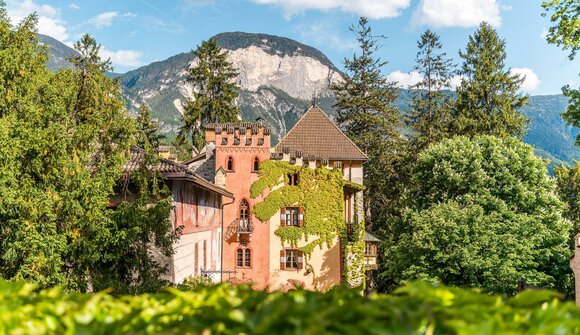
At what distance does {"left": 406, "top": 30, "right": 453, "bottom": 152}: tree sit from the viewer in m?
43.4

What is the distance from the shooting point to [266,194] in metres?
31.8

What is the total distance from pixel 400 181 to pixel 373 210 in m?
3.38

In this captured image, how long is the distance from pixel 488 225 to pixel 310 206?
1067 cm

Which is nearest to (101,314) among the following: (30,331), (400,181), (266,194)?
(30,331)

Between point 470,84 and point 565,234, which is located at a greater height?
point 470,84

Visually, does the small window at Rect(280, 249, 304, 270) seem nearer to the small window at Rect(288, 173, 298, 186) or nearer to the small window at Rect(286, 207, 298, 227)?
the small window at Rect(286, 207, 298, 227)

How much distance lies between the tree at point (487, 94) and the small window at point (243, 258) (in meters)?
18.4

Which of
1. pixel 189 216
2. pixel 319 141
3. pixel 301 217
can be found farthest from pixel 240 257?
pixel 189 216

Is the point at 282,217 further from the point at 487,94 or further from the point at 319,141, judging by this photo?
the point at 487,94

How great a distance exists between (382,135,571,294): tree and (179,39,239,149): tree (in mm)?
21336

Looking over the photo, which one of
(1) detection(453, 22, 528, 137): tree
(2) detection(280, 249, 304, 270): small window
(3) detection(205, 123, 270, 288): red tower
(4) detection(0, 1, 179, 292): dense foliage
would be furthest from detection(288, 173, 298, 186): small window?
(4) detection(0, 1, 179, 292): dense foliage

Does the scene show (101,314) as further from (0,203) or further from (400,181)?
(400,181)

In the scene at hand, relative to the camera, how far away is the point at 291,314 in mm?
2510

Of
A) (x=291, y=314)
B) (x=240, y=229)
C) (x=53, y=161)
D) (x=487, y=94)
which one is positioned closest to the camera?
(x=291, y=314)
